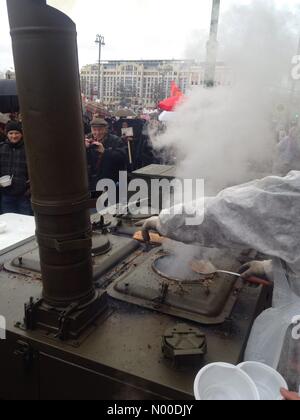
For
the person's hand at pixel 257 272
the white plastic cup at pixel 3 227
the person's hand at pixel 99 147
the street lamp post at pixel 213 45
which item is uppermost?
the street lamp post at pixel 213 45

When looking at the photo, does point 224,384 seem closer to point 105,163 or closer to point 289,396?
point 289,396

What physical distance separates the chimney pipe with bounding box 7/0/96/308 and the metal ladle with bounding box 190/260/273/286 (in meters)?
0.80

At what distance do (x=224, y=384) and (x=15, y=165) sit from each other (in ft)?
13.9

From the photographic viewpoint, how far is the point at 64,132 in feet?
5.52

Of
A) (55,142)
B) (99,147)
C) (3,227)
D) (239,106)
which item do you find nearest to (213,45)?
(239,106)

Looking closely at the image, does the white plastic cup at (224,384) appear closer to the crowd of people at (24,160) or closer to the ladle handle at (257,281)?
the ladle handle at (257,281)

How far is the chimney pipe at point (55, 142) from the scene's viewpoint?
1555 millimetres

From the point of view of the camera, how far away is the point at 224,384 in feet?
4.83

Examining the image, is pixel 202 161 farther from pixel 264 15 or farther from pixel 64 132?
pixel 64 132

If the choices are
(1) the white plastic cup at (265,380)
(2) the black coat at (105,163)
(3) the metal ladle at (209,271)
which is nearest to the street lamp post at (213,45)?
(2) the black coat at (105,163)

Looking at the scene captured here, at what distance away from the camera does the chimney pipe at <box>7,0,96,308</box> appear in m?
1.55

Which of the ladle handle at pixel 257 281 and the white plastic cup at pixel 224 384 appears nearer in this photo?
the white plastic cup at pixel 224 384

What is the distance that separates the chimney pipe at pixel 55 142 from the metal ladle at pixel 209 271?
2.62ft

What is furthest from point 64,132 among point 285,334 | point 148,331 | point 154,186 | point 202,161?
point 154,186
